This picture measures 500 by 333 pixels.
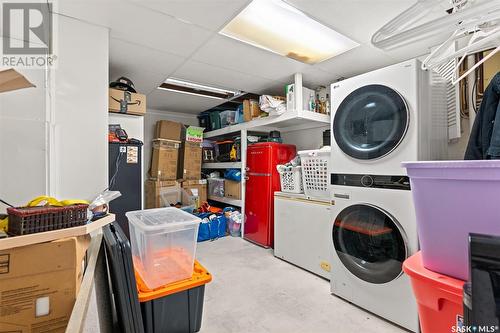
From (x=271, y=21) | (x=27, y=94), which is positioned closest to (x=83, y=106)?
(x=27, y=94)

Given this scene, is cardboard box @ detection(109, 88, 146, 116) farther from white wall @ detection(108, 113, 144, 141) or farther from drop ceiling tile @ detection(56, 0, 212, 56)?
drop ceiling tile @ detection(56, 0, 212, 56)

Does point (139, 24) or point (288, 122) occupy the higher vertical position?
point (139, 24)

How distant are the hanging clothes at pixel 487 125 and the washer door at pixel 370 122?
1.24 feet

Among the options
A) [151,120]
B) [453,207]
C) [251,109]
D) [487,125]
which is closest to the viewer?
[453,207]

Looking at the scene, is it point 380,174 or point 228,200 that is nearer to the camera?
point 380,174

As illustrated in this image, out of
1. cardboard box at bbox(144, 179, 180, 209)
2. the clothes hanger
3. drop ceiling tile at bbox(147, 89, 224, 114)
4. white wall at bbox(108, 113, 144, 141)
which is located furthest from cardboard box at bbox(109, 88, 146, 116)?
the clothes hanger

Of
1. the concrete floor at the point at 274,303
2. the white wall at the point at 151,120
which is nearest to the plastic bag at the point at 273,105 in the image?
the concrete floor at the point at 274,303

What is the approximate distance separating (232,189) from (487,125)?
3.36m

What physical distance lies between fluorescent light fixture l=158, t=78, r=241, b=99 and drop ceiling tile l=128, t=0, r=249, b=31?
1.45 meters

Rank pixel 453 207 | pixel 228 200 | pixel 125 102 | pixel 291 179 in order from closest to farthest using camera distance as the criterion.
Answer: pixel 453 207, pixel 125 102, pixel 291 179, pixel 228 200

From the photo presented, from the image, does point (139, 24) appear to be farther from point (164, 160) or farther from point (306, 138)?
point (306, 138)

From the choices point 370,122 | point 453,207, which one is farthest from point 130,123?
point 453,207

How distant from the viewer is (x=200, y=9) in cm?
168

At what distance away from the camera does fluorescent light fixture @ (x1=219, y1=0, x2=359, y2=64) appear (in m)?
1.73
